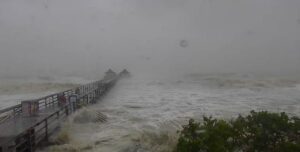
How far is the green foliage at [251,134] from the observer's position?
10.5 metres

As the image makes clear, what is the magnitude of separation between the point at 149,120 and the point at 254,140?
1617 cm

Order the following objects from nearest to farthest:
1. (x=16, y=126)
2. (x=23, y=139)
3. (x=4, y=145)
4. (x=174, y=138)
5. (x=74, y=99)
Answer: (x=4, y=145)
(x=23, y=139)
(x=16, y=126)
(x=174, y=138)
(x=74, y=99)

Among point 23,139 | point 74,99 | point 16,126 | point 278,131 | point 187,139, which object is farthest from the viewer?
point 74,99

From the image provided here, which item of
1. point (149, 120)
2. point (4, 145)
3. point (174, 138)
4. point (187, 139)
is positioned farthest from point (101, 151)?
point (149, 120)

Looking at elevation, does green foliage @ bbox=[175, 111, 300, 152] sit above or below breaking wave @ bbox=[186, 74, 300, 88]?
below

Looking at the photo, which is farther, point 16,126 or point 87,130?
point 87,130

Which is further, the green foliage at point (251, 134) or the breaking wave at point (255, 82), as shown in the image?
the breaking wave at point (255, 82)

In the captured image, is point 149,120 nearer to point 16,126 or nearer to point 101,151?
point 101,151

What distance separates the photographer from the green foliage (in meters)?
10.5

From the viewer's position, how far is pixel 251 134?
1135cm

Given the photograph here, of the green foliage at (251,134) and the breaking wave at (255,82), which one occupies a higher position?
the breaking wave at (255,82)

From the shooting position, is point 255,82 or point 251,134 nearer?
point 251,134

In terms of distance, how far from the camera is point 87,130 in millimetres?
22266

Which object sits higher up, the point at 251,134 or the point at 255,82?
the point at 255,82
